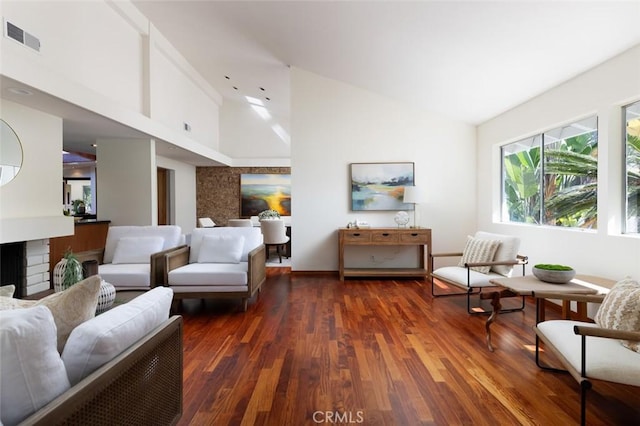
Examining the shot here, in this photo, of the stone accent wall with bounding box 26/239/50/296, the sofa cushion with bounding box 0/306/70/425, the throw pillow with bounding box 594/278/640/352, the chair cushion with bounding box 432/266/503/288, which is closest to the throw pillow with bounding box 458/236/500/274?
the chair cushion with bounding box 432/266/503/288

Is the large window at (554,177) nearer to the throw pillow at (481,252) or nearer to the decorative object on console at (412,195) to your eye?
the throw pillow at (481,252)

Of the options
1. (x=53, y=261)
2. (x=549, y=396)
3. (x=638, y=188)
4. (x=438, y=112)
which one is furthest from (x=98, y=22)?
(x=638, y=188)

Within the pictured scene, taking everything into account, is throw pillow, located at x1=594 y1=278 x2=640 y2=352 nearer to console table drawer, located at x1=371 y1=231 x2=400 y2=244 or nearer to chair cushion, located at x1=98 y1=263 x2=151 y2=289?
console table drawer, located at x1=371 y1=231 x2=400 y2=244

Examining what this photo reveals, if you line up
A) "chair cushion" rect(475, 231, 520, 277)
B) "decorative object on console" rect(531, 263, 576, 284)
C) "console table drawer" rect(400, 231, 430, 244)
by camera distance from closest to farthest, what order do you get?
"decorative object on console" rect(531, 263, 576, 284) < "chair cushion" rect(475, 231, 520, 277) < "console table drawer" rect(400, 231, 430, 244)

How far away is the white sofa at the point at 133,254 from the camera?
11.4 feet

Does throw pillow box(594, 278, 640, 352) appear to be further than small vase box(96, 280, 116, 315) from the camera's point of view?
No

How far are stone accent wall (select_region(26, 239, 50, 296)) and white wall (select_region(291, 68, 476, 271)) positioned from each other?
3367mm

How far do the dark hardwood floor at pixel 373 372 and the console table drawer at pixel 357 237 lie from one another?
4.95ft

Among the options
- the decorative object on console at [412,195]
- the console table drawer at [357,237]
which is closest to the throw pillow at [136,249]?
the console table drawer at [357,237]

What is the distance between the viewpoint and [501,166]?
4.98 meters

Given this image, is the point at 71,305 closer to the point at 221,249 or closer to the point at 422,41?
the point at 221,249

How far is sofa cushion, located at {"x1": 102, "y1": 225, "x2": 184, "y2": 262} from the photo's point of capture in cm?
401

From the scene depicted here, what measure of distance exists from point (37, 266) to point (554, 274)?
5.64 m

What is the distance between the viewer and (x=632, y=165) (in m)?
2.83
